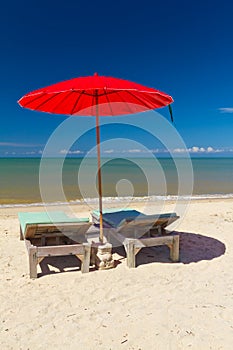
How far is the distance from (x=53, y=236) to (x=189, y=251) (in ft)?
7.53

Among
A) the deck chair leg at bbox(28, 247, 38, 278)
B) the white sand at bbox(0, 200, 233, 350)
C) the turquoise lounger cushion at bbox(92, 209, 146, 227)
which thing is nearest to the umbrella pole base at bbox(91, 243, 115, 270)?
the white sand at bbox(0, 200, 233, 350)

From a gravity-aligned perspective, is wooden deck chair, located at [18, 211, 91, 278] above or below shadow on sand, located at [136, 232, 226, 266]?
above

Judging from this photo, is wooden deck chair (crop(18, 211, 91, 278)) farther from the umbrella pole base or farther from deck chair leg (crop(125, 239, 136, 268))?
deck chair leg (crop(125, 239, 136, 268))

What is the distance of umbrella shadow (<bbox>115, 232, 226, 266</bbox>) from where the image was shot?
497 centimetres

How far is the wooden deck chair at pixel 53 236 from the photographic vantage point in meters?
4.17

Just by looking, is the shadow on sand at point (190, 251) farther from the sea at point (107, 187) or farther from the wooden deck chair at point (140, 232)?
the sea at point (107, 187)

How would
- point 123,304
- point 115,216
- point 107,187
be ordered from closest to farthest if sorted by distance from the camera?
point 123,304
point 115,216
point 107,187

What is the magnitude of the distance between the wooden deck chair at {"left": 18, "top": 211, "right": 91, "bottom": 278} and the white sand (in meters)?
0.28

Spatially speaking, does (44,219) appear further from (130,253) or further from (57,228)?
(130,253)

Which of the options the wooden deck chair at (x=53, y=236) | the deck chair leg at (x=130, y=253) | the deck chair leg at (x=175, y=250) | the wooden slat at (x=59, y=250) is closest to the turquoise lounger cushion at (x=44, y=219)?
the wooden deck chair at (x=53, y=236)

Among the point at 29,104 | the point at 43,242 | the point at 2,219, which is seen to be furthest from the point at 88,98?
the point at 2,219

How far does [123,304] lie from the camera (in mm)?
3498

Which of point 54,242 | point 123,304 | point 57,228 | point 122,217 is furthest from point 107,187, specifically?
point 123,304

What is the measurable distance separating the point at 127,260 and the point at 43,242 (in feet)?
4.25
